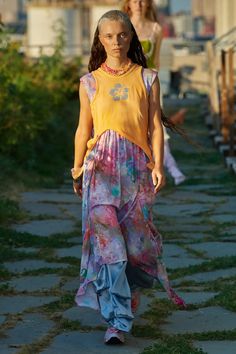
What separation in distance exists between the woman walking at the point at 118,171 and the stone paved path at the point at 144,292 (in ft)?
0.71

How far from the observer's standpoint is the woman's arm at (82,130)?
601 centimetres

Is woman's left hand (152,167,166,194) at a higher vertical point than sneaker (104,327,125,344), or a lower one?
higher

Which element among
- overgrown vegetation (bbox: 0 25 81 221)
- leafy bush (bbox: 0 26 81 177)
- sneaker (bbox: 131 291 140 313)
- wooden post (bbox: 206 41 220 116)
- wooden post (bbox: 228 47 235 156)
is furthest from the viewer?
wooden post (bbox: 206 41 220 116)

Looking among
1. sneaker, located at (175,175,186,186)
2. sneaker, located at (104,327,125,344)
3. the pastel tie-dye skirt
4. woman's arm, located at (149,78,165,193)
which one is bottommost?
sneaker, located at (175,175,186,186)

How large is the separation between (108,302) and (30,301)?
1001mm

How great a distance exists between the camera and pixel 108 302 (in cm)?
580

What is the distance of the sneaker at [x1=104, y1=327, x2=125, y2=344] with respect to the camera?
5.71m

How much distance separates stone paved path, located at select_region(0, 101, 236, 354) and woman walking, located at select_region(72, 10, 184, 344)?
217mm

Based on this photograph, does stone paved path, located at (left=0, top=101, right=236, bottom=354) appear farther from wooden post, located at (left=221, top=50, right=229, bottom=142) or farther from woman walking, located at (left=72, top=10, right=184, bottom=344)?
wooden post, located at (left=221, top=50, right=229, bottom=142)

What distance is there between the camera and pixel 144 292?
6.89 metres

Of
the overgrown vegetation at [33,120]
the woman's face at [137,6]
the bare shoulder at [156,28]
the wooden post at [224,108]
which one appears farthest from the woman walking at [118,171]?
the wooden post at [224,108]

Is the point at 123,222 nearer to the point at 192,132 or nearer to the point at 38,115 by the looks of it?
the point at 38,115

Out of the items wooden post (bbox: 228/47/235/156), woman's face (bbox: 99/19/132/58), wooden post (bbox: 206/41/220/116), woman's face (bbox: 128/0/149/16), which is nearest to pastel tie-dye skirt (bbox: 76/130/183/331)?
woman's face (bbox: 99/19/132/58)

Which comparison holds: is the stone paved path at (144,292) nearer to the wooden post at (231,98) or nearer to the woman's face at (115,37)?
the woman's face at (115,37)
